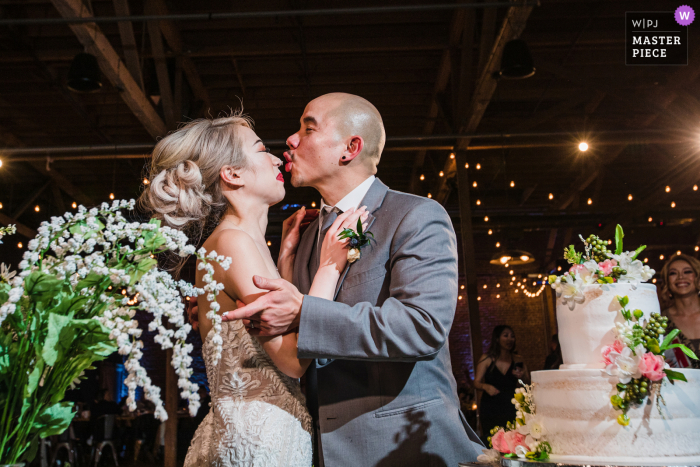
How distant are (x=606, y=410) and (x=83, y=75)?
6.16 m

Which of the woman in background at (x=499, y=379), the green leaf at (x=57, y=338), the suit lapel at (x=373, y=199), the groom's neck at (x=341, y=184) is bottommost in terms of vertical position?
the woman in background at (x=499, y=379)

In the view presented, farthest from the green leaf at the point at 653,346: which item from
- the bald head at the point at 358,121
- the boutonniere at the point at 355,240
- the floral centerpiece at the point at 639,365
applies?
the bald head at the point at 358,121

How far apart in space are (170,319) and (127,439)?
46.7 feet

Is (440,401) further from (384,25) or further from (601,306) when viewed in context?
(384,25)

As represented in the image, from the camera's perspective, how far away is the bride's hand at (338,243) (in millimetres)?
1962

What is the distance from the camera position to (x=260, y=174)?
2.36 m

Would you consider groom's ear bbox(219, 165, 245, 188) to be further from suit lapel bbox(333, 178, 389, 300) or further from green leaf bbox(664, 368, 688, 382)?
green leaf bbox(664, 368, 688, 382)

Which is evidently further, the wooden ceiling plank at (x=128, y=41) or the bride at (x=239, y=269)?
the wooden ceiling plank at (x=128, y=41)

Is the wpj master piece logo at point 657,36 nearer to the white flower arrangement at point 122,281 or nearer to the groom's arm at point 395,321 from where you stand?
the groom's arm at point 395,321

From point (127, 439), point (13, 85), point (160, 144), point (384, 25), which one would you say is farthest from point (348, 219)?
point (127, 439)

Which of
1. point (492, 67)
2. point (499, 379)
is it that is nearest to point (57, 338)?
point (499, 379)

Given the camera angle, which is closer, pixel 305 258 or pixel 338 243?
pixel 338 243

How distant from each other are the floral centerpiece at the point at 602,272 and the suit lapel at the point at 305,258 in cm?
86

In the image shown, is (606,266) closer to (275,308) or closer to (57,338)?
(275,308)
